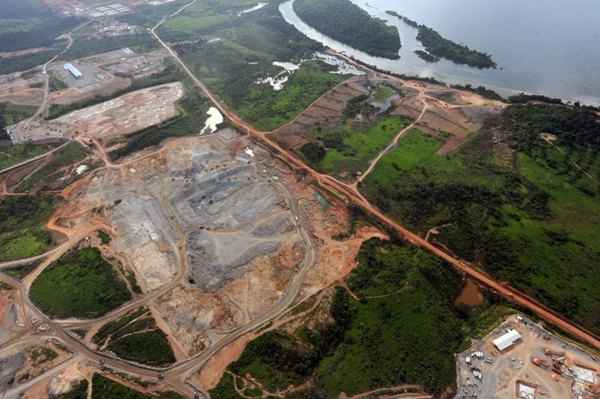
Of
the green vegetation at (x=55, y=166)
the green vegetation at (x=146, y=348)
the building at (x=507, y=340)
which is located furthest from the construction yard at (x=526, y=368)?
the green vegetation at (x=55, y=166)

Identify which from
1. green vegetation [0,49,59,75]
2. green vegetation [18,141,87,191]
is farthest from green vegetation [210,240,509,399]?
green vegetation [0,49,59,75]

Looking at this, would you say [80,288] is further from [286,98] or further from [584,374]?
[286,98]

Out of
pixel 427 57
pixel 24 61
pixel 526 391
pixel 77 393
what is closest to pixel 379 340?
pixel 526 391

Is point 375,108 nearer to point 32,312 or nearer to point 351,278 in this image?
point 351,278

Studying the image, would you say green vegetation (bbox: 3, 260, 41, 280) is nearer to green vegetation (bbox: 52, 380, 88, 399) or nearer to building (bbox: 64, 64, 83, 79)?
green vegetation (bbox: 52, 380, 88, 399)

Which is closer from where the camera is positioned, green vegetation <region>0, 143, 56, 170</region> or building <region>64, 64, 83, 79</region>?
green vegetation <region>0, 143, 56, 170</region>

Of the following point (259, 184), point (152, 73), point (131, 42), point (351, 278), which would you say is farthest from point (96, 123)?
point (351, 278)
